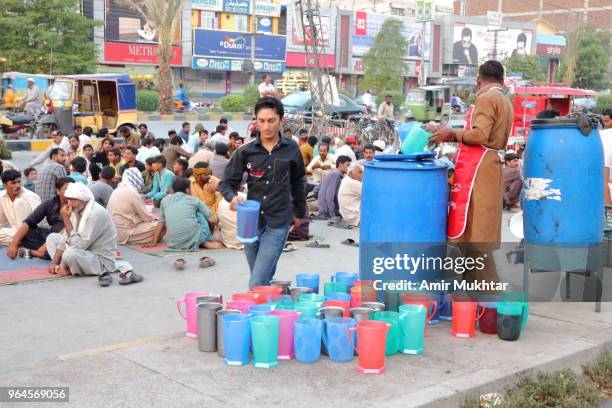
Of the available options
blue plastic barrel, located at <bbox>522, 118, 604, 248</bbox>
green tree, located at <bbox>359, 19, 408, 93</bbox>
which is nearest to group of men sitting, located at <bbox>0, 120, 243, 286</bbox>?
blue plastic barrel, located at <bbox>522, 118, 604, 248</bbox>

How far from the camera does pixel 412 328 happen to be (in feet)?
15.8

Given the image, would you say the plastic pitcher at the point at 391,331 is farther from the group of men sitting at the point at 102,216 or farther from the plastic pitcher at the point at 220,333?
the group of men sitting at the point at 102,216

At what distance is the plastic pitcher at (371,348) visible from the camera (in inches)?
175

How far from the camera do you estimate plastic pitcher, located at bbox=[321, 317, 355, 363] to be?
4.61 m

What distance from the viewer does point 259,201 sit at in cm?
532

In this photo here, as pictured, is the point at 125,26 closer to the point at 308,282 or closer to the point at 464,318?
the point at 308,282

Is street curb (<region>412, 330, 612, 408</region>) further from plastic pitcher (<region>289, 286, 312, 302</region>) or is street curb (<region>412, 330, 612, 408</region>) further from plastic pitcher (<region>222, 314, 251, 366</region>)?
plastic pitcher (<region>289, 286, 312, 302</region>)

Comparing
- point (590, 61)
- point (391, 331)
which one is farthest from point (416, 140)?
point (590, 61)

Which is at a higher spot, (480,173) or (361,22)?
(361,22)

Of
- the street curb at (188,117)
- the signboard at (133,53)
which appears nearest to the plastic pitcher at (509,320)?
the street curb at (188,117)

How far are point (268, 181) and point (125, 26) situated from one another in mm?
38925

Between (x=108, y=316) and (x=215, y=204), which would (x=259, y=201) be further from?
(x=215, y=204)

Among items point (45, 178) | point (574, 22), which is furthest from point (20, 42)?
point (574, 22)

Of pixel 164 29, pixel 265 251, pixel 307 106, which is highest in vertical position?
pixel 164 29
